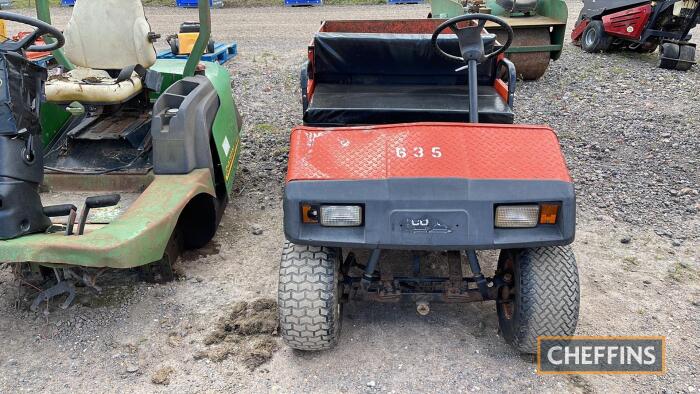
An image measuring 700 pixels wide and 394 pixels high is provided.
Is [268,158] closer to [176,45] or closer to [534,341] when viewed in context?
[176,45]

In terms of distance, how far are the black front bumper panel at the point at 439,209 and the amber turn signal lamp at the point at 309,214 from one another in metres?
0.03

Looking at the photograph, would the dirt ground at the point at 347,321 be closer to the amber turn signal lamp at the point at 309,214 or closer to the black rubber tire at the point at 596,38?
the amber turn signal lamp at the point at 309,214

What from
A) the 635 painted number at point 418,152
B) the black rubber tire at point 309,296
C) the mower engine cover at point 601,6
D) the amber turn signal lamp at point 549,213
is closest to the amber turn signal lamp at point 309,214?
the black rubber tire at point 309,296

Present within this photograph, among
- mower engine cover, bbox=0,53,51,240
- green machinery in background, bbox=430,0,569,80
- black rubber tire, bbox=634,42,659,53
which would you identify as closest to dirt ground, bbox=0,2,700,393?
mower engine cover, bbox=0,53,51,240

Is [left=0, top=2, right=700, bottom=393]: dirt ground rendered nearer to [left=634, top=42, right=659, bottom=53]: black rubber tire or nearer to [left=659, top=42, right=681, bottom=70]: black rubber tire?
[left=659, top=42, right=681, bottom=70]: black rubber tire

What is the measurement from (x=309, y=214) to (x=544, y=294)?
3.57ft

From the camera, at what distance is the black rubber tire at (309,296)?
2.62 meters

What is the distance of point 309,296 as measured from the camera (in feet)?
8.57

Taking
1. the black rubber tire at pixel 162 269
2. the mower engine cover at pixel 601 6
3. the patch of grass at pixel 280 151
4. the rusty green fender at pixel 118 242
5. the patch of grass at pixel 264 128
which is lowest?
the black rubber tire at pixel 162 269

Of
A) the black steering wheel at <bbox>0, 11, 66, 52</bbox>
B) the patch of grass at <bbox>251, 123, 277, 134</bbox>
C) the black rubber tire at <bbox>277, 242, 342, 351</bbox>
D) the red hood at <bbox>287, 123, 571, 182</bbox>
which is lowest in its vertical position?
the patch of grass at <bbox>251, 123, 277, 134</bbox>

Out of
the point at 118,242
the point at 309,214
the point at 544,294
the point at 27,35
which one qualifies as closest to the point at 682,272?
the point at 544,294

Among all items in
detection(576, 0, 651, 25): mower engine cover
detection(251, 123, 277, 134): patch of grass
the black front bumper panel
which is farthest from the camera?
detection(576, 0, 651, 25): mower engine cover

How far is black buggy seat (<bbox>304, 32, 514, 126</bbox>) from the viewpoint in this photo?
3.62 m

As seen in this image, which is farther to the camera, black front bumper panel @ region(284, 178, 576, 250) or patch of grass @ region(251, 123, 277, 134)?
patch of grass @ region(251, 123, 277, 134)
